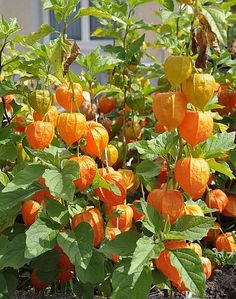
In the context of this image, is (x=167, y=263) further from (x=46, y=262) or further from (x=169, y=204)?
(x=46, y=262)

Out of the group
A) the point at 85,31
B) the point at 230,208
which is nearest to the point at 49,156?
the point at 230,208

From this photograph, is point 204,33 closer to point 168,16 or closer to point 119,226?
point 168,16

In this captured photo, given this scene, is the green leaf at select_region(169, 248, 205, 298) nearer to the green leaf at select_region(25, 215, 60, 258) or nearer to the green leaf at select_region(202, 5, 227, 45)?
the green leaf at select_region(25, 215, 60, 258)

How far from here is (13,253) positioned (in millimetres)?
1218

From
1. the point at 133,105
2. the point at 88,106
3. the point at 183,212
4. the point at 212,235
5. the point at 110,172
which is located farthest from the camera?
the point at 133,105

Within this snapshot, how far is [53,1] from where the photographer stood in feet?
3.94

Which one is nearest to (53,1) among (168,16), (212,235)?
(168,16)

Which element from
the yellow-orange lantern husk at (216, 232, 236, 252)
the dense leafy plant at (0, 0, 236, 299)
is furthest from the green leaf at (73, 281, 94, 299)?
the yellow-orange lantern husk at (216, 232, 236, 252)

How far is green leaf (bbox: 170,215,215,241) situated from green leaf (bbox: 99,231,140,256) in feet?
0.29

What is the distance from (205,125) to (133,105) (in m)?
0.84

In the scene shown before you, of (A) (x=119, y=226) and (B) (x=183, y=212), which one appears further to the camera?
(A) (x=119, y=226)

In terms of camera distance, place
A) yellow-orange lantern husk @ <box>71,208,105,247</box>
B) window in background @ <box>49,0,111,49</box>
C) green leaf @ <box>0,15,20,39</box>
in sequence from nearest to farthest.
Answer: yellow-orange lantern husk @ <box>71,208,105,247</box>
green leaf @ <box>0,15,20,39</box>
window in background @ <box>49,0,111,49</box>

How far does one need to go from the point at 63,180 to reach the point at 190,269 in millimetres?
297

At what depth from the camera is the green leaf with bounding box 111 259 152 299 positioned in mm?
1103
